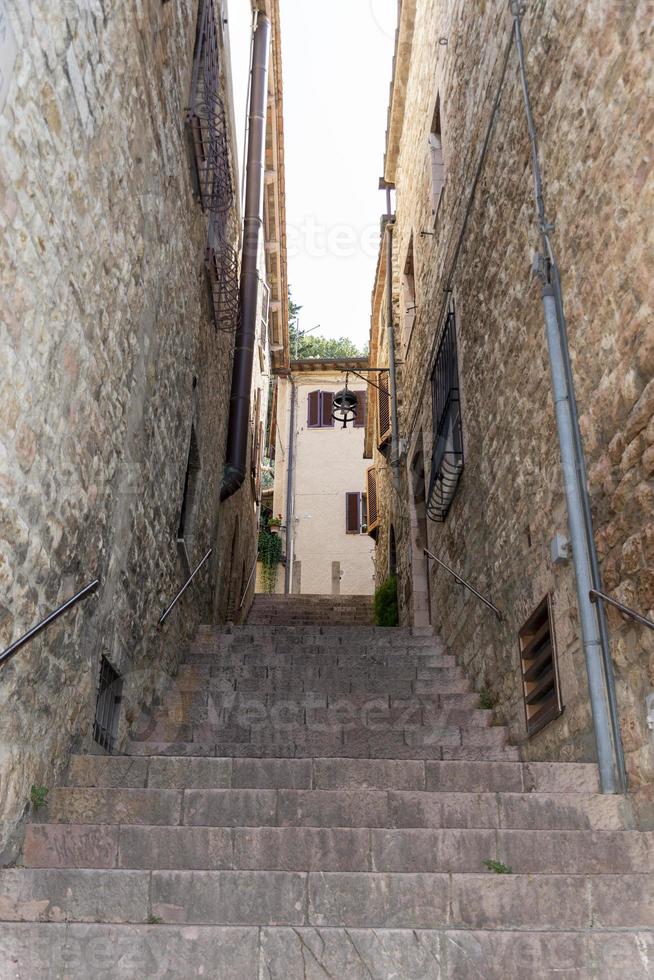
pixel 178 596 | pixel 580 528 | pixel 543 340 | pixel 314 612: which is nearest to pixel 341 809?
pixel 580 528

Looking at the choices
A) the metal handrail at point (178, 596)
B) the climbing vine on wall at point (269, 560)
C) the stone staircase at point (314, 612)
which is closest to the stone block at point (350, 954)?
the metal handrail at point (178, 596)

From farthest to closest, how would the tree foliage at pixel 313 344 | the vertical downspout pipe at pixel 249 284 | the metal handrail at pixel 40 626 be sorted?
the tree foliage at pixel 313 344
the vertical downspout pipe at pixel 249 284
the metal handrail at pixel 40 626

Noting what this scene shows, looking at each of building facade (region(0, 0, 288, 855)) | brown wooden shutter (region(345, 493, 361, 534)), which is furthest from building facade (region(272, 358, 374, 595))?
building facade (region(0, 0, 288, 855))

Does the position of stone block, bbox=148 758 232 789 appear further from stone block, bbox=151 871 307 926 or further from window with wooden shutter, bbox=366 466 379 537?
window with wooden shutter, bbox=366 466 379 537

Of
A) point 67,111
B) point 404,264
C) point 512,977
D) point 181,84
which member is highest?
point 404,264

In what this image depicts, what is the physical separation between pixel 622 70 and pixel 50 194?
2.85 meters

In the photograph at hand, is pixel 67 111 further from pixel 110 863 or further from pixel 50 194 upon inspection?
pixel 110 863

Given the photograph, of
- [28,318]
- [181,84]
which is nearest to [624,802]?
[28,318]

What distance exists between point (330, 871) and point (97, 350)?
2978 mm

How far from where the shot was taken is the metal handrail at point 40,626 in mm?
3439

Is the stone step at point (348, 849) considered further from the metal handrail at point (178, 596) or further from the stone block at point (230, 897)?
the metal handrail at point (178, 596)

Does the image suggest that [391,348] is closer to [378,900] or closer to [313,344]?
[378,900]

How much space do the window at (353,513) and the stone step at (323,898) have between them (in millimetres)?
19879

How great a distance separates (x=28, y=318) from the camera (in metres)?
3.65
